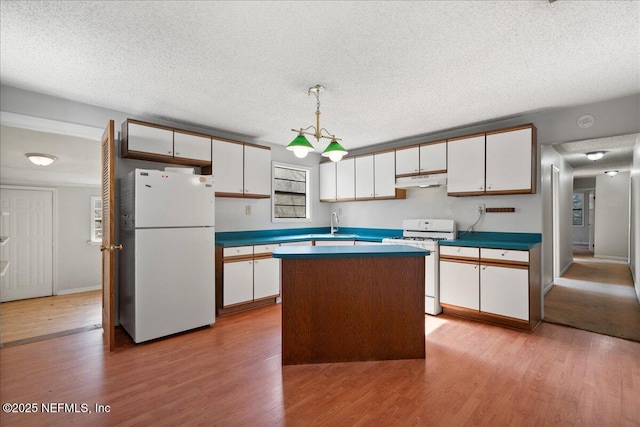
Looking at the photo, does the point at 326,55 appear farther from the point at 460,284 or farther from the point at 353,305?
the point at 460,284

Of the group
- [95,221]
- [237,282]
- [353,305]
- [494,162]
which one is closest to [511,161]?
[494,162]

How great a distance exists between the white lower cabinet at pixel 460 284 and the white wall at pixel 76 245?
19.1 ft

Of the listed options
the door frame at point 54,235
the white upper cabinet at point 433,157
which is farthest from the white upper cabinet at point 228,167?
the door frame at point 54,235

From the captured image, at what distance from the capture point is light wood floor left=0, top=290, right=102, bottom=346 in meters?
3.27

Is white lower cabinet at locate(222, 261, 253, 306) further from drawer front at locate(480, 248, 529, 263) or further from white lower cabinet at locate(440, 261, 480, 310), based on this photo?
drawer front at locate(480, 248, 529, 263)

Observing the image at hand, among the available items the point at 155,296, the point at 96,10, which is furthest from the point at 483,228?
the point at 96,10

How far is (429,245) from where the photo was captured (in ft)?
12.6

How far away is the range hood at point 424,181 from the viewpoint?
13.0ft

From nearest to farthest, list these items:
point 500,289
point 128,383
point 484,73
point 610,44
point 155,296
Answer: point 610,44
point 128,383
point 484,73
point 155,296
point 500,289

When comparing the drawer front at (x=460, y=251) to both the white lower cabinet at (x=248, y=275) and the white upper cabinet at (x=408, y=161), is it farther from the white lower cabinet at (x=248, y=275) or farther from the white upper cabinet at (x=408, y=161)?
the white lower cabinet at (x=248, y=275)

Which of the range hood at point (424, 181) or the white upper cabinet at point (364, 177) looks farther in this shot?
the white upper cabinet at point (364, 177)

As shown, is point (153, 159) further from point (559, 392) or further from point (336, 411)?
point (559, 392)

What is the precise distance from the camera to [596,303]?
13.5 feet

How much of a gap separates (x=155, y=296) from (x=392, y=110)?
10.2ft
